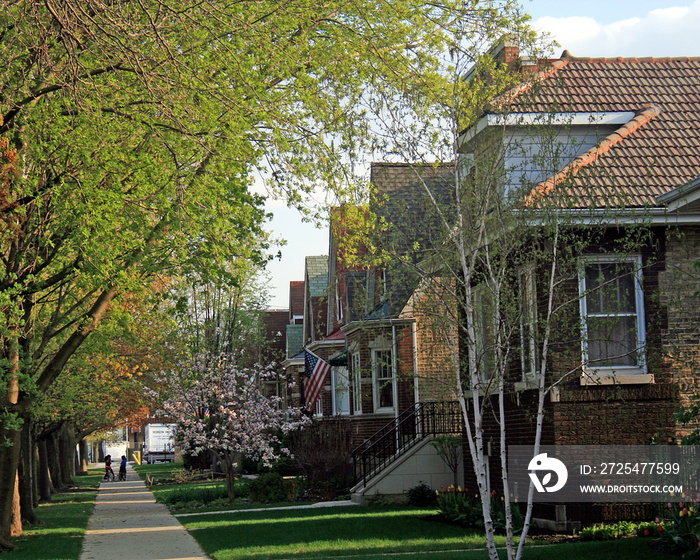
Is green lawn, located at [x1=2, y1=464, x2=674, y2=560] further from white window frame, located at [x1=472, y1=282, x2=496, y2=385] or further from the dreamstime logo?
white window frame, located at [x1=472, y1=282, x2=496, y2=385]

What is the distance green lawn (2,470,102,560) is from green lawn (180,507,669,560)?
2.58 metres

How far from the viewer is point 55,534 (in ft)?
71.1

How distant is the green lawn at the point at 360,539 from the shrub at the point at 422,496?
49 centimetres

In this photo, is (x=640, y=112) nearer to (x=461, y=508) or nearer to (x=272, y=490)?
(x=461, y=508)

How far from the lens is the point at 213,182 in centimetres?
1418

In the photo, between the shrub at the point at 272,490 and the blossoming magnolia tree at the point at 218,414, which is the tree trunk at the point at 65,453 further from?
the shrub at the point at 272,490

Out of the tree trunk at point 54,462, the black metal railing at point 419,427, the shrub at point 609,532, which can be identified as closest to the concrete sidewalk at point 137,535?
the black metal railing at point 419,427

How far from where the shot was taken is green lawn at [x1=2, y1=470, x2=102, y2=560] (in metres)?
17.2

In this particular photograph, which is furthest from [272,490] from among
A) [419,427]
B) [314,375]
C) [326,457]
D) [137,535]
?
[137,535]

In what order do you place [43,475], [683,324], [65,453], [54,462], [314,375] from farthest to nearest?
[65,453] → [54,462] → [43,475] → [314,375] → [683,324]

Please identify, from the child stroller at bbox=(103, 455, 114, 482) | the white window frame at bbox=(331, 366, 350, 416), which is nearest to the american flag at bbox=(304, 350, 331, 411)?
the white window frame at bbox=(331, 366, 350, 416)

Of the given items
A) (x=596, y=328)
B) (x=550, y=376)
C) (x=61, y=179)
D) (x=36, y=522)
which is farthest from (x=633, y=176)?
(x=36, y=522)

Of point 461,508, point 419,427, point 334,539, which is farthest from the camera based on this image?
point 419,427

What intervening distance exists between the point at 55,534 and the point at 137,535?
243cm
